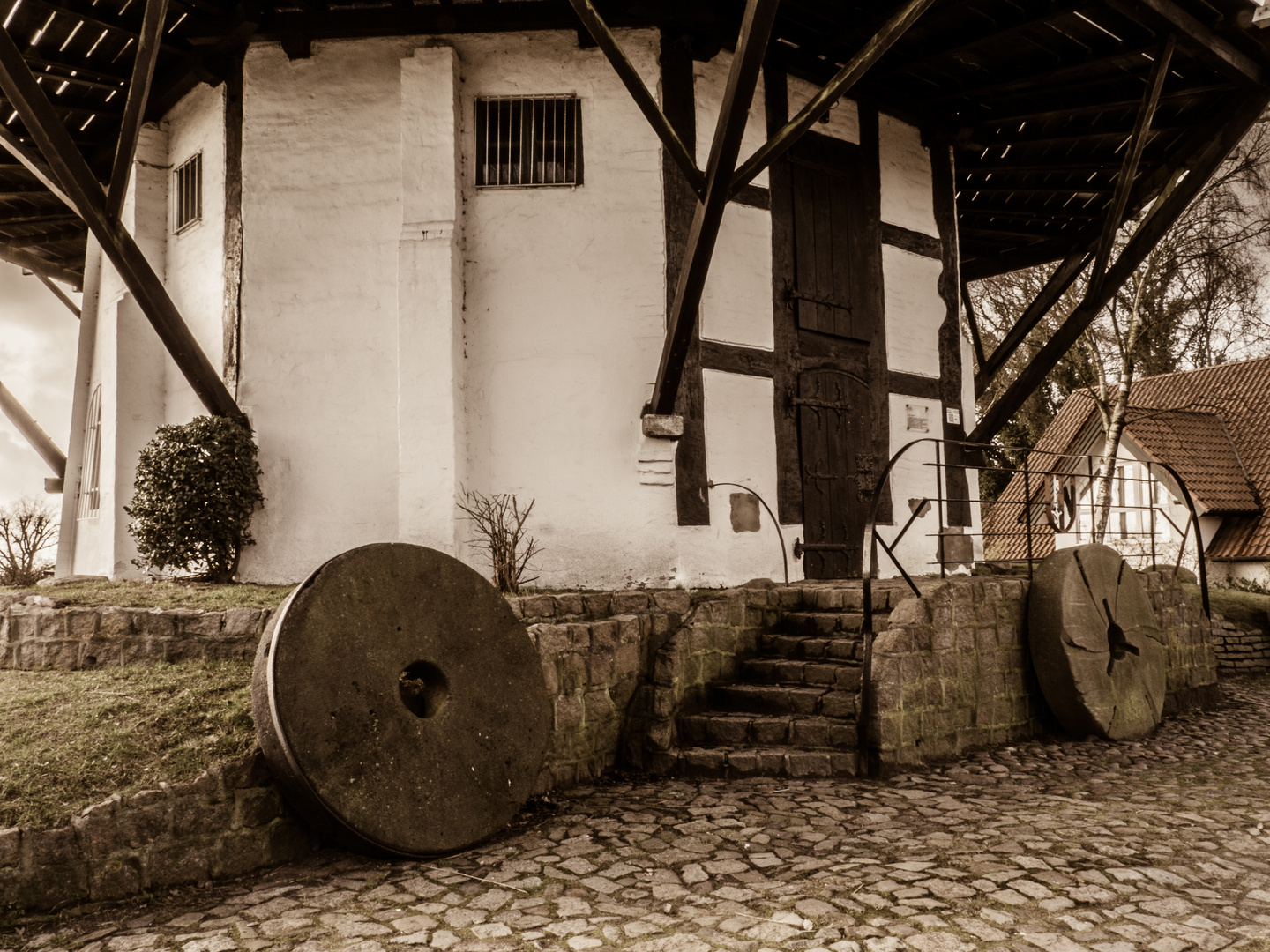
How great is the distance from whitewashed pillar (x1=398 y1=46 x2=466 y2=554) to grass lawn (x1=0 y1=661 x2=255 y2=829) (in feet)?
8.17

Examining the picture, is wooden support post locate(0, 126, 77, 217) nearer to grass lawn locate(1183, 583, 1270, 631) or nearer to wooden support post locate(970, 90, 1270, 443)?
wooden support post locate(970, 90, 1270, 443)

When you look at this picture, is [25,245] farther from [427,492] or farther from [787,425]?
[787,425]

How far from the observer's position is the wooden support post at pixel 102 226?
20.3ft

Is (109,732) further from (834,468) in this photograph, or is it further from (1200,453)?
(1200,453)

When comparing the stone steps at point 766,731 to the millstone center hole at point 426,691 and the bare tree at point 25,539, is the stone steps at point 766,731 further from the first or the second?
the bare tree at point 25,539

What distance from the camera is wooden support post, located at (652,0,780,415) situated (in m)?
5.92

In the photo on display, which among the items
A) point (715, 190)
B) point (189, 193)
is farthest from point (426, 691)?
point (189, 193)

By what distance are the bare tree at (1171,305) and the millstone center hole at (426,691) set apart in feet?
36.2

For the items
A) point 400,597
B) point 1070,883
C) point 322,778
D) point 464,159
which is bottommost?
point 1070,883

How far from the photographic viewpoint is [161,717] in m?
4.43

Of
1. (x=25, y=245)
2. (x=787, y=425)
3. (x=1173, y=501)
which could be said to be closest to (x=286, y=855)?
(x=787, y=425)

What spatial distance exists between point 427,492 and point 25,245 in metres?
7.51

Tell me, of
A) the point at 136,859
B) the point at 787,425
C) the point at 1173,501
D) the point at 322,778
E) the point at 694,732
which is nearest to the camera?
the point at 136,859

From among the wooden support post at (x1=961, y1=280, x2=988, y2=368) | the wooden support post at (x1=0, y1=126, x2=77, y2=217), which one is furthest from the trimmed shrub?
the wooden support post at (x1=961, y1=280, x2=988, y2=368)
